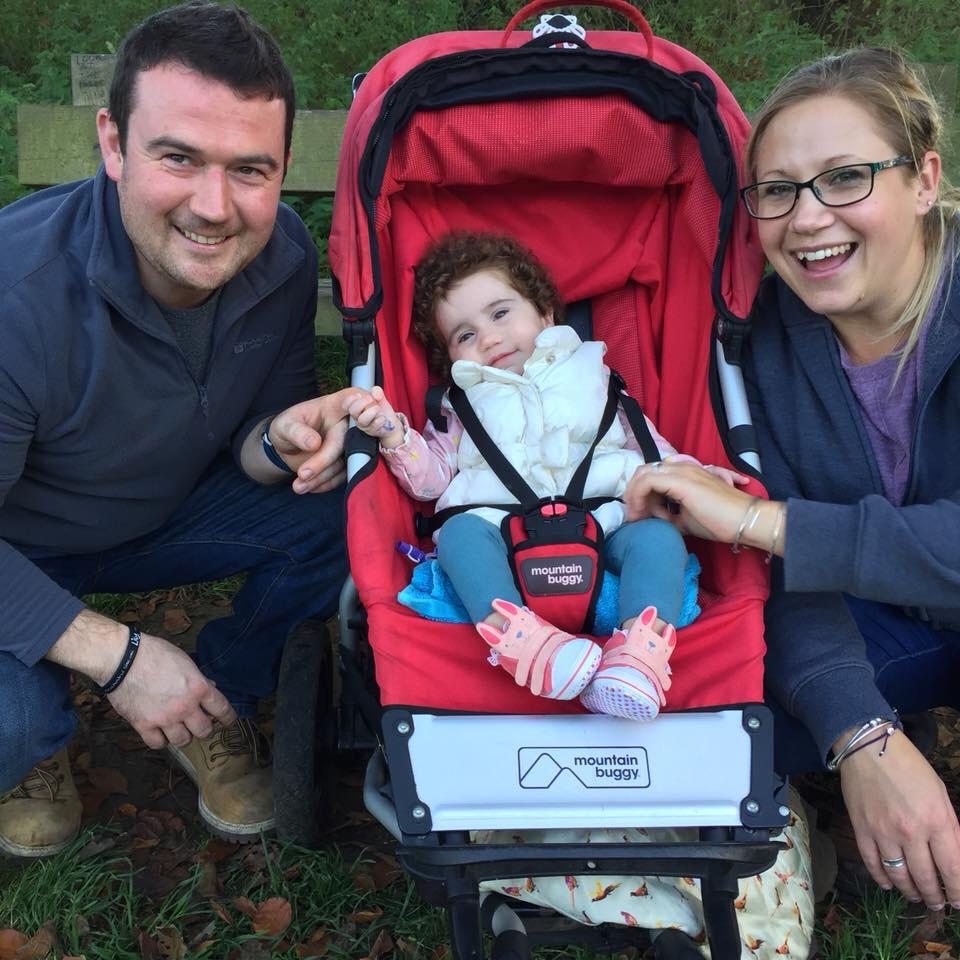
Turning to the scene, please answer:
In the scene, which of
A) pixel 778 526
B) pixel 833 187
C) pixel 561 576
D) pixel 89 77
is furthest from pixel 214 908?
pixel 89 77

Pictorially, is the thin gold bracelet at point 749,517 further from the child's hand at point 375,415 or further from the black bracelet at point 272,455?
the black bracelet at point 272,455

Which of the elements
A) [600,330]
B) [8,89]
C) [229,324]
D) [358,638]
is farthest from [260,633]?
[8,89]

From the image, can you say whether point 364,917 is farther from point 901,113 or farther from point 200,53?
point 901,113

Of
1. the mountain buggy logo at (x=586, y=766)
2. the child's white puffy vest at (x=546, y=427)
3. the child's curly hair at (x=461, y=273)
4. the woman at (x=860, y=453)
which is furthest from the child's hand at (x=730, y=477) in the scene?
the child's curly hair at (x=461, y=273)

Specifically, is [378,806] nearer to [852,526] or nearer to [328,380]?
[852,526]

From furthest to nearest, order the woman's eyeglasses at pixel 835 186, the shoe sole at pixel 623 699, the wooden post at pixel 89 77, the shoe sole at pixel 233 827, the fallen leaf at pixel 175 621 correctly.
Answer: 1. the wooden post at pixel 89 77
2. the fallen leaf at pixel 175 621
3. the shoe sole at pixel 233 827
4. the woman's eyeglasses at pixel 835 186
5. the shoe sole at pixel 623 699

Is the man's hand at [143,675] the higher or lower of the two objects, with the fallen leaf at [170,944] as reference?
higher

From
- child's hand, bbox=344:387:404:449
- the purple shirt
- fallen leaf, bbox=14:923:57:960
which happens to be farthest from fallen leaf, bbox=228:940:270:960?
the purple shirt

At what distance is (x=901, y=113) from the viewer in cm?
213

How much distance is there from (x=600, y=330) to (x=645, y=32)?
2.68 feet

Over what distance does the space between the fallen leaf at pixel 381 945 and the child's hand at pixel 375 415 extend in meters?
1.17

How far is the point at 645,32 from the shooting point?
8.57ft

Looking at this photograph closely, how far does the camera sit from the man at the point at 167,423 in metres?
2.27

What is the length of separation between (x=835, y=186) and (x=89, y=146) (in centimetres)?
335
